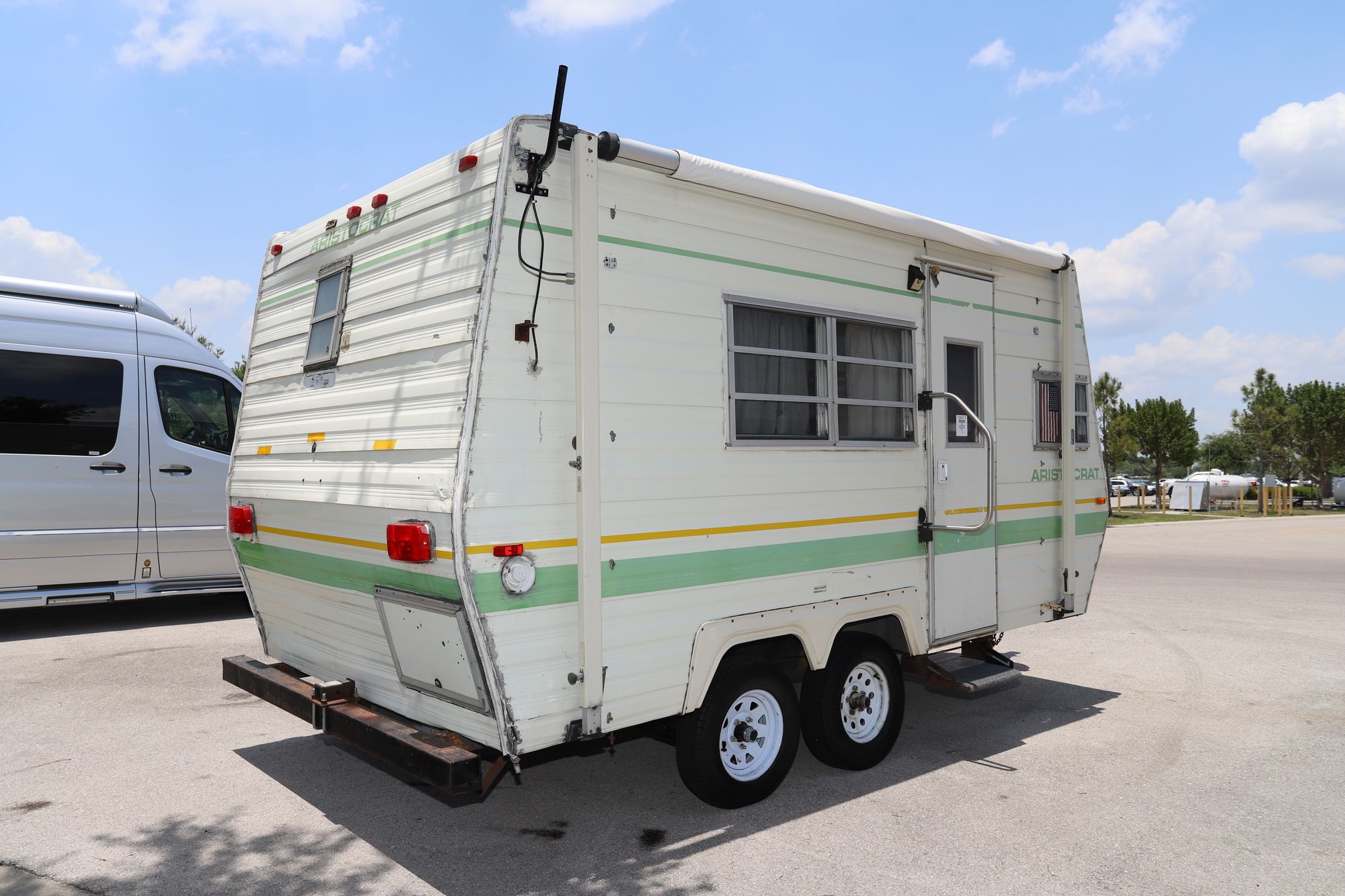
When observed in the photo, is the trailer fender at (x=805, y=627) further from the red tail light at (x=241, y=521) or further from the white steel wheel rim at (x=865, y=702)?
the red tail light at (x=241, y=521)

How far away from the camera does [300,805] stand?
15.5 ft

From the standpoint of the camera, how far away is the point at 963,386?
19.6ft

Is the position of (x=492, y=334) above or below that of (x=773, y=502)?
above

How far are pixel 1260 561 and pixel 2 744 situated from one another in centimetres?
1763

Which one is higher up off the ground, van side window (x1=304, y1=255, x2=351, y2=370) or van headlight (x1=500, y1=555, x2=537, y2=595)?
van side window (x1=304, y1=255, x2=351, y2=370)

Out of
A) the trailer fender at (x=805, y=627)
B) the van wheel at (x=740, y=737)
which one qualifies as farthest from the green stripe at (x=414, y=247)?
the van wheel at (x=740, y=737)

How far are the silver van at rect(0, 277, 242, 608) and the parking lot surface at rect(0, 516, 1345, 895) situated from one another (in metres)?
1.09

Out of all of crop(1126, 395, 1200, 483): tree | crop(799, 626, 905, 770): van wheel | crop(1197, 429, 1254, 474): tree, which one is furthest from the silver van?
crop(1197, 429, 1254, 474): tree

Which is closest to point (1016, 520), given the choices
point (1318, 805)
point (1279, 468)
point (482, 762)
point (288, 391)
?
point (1318, 805)

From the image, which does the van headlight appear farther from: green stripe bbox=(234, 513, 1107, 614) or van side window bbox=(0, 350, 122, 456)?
van side window bbox=(0, 350, 122, 456)

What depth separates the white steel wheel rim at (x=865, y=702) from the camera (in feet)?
16.9

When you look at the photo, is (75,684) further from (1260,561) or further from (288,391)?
(1260,561)

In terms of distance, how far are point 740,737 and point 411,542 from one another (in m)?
1.92

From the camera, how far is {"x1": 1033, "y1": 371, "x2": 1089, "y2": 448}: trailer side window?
661 centimetres
